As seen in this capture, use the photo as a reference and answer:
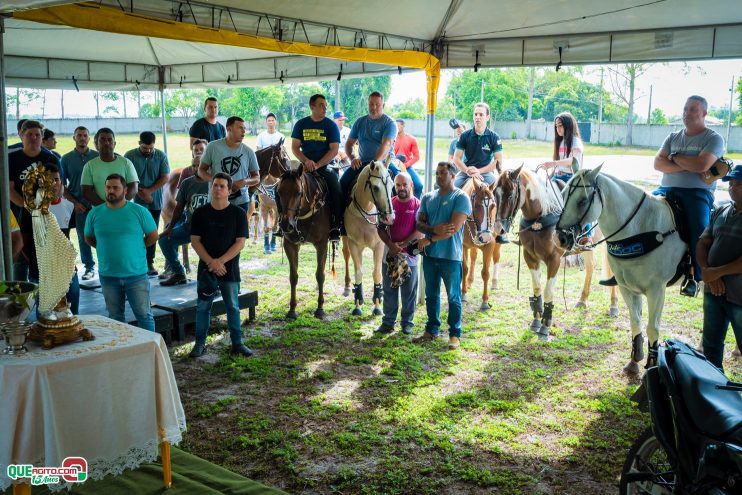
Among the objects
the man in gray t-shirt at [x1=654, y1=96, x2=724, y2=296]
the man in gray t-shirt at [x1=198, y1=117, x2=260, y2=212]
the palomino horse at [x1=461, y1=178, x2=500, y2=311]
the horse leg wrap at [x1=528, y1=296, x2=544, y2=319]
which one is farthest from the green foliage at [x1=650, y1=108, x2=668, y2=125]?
the man in gray t-shirt at [x1=198, y1=117, x2=260, y2=212]

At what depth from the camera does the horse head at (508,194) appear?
300 inches

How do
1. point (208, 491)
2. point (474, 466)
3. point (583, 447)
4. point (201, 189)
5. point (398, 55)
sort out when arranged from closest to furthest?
point (208, 491)
point (474, 466)
point (583, 447)
point (398, 55)
point (201, 189)

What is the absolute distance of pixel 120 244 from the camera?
220 inches

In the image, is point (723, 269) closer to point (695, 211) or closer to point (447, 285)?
point (695, 211)

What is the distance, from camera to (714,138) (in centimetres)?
600

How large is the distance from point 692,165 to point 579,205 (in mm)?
1104

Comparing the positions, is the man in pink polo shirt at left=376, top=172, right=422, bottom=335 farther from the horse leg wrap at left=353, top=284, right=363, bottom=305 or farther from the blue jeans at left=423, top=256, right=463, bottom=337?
the horse leg wrap at left=353, top=284, right=363, bottom=305

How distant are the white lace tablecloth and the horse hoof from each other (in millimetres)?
4525

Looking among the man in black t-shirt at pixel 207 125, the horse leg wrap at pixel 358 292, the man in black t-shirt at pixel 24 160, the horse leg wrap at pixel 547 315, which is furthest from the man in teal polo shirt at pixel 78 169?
the horse leg wrap at pixel 547 315

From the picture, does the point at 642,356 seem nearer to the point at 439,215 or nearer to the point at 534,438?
the point at 534,438

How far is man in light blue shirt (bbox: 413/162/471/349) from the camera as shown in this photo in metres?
6.90

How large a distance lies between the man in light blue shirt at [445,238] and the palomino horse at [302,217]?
5.17ft

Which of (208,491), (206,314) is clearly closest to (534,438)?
(208,491)

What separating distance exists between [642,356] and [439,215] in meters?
2.52
